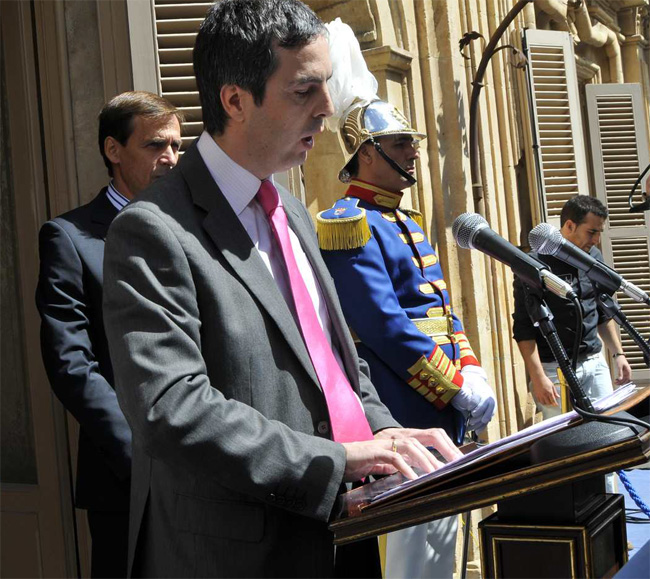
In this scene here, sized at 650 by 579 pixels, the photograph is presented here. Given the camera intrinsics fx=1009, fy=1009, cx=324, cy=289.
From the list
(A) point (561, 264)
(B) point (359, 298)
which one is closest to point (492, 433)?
(A) point (561, 264)

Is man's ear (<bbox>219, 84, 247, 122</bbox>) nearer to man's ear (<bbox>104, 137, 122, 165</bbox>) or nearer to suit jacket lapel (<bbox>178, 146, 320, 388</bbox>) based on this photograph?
suit jacket lapel (<bbox>178, 146, 320, 388</bbox>)

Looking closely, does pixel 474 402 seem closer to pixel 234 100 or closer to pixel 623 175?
pixel 234 100

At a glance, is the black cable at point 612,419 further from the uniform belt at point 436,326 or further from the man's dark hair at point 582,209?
the man's dark hair at point 582,209

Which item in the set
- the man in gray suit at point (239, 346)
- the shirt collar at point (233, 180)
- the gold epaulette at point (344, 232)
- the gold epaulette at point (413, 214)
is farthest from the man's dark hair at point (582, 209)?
the shirt collar at point (233, 180)

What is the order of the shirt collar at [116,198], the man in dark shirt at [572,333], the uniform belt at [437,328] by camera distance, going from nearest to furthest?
1. the shirt collar at [116,198]
2. the uniform belt at [437,328]
3. the man in dark shirt at [572,333]

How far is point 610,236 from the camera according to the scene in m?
8.68

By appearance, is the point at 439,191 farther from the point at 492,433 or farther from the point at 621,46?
the point at 621,46

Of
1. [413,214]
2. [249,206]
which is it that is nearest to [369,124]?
[413,214]

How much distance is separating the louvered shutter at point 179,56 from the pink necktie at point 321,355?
4.62ft

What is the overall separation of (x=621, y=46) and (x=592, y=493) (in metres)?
10.2

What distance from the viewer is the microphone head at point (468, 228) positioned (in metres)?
2.20

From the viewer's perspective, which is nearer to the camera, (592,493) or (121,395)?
(121,395)

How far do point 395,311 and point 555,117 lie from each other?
186 inches

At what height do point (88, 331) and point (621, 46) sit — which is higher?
point (621, 46)
